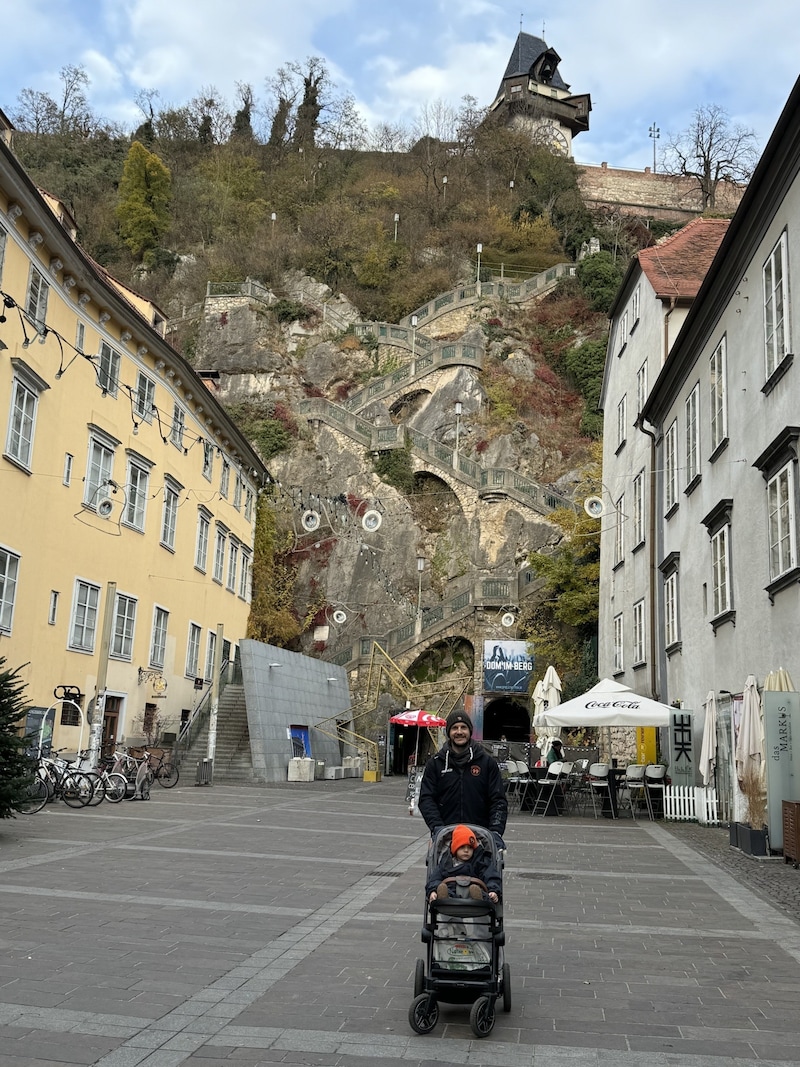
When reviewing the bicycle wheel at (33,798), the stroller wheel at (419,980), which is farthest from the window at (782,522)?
the bicycle wheel at (33,798)

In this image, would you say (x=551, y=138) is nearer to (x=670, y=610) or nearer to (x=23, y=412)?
(x=670, y=610)

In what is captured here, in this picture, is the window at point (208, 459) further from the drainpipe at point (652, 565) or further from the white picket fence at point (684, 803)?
the white picket fence at point (684, 803)

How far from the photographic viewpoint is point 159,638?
28250mm

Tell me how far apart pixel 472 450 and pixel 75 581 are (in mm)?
29890

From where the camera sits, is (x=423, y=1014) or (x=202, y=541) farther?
(x=202, y=541)

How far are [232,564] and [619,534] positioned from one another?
1437 centimetres

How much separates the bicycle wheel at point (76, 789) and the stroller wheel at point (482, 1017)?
13996 millimetres

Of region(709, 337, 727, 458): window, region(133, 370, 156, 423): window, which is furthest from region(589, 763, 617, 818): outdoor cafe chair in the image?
region(133, 370, 156, 423): window

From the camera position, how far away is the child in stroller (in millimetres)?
5367

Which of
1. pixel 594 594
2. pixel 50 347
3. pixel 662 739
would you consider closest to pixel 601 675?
pixel 594 594

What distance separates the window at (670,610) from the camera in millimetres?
22430

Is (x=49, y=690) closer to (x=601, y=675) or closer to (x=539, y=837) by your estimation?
(x=539, y=837)

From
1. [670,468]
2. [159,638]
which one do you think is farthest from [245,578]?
[670,468]

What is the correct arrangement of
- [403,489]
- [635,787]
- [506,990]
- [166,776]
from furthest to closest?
[403,489] → [166,776] → [635,787] → [506,990]
